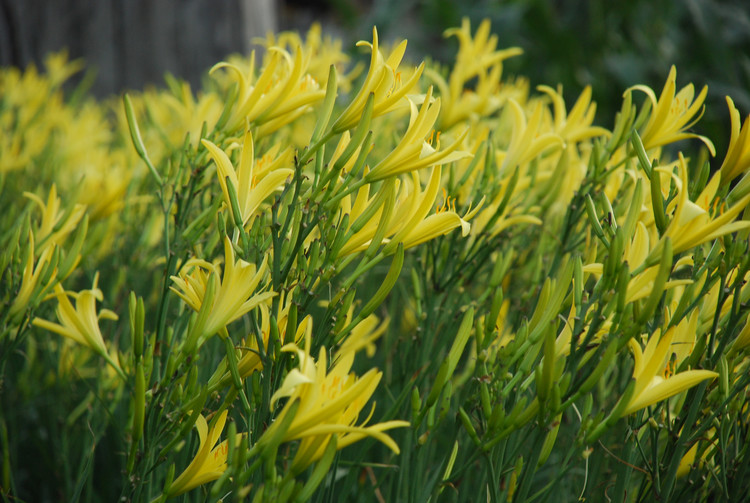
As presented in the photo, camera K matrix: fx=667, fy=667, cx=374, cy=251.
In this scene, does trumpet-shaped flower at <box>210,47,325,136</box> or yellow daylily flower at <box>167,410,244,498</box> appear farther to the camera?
trumpet-shaped flower at <box>210,47,325,136</box>

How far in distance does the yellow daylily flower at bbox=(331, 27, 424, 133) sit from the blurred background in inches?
99.6

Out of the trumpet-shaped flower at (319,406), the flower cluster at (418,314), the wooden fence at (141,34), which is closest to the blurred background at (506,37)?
the wooden fence at (141,34)

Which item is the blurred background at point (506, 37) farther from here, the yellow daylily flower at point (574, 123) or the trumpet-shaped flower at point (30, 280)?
the trumpet-shaped flower at point (30, 280)

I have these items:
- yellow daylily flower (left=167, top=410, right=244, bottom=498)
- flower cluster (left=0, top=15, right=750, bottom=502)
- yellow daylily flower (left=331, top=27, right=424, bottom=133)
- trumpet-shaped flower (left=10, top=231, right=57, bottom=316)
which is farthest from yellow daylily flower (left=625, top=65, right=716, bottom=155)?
trumpet-shaped flower (left=10, top=231, right=57, bottom=316)

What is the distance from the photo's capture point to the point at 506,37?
4031mm

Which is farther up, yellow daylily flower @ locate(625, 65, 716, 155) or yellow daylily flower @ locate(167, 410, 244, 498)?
yellow daylily flower @ locate(625, 65, 716, 155)

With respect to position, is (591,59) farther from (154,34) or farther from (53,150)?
(53,150)

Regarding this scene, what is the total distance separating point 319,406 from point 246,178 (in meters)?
0.24

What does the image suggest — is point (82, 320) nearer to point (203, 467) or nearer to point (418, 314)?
point (203, 467)

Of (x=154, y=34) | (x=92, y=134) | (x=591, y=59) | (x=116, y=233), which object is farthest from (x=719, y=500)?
(x=591, y=59)

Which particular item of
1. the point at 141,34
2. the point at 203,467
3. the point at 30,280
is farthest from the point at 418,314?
the point at 141,34

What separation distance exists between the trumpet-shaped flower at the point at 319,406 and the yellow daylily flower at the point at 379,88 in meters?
0.24

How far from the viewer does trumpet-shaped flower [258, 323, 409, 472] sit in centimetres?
50

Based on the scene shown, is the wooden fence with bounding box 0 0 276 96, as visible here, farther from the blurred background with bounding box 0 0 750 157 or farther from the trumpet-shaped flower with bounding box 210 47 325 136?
the trumpet-shaped flower with bounding box 210 47 325 136
